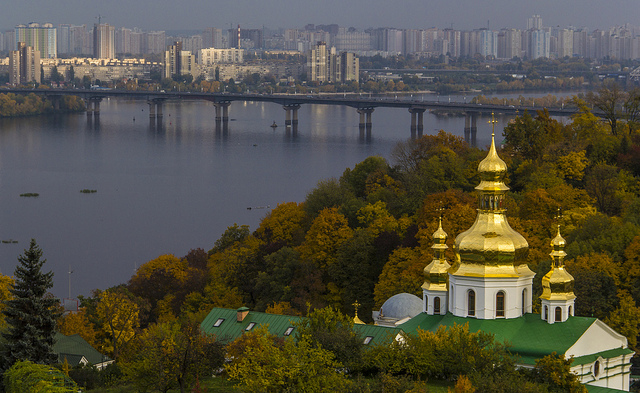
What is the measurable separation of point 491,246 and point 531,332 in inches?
35.7

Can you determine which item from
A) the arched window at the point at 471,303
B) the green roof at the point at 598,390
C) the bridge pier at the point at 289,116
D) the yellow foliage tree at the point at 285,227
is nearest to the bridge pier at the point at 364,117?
the bridge pier at the point at 289,116

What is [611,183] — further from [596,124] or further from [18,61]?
[18,61]

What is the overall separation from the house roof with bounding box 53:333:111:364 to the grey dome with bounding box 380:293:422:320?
3.44 metres

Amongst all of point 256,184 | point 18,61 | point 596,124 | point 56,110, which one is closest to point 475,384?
point 596,124

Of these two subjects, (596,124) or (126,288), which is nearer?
(126,288)

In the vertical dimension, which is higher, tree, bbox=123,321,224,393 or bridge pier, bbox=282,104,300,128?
bridge pier, bbox=282,104,300,128

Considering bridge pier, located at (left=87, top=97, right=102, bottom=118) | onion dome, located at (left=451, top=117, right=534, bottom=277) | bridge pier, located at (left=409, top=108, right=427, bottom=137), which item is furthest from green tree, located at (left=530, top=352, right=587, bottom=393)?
bridge pier, located at (left=87, top=97, right=102, bottom=118)

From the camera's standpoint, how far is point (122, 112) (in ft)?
225

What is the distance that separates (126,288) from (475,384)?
924 centimetres

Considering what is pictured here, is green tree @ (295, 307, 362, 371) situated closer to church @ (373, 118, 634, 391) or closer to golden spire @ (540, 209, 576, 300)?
church @ (373, 118, 634, 391)

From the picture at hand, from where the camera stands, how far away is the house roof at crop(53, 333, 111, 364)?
44.9ft

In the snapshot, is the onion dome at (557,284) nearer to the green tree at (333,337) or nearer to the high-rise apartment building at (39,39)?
the green tree at (333,337)

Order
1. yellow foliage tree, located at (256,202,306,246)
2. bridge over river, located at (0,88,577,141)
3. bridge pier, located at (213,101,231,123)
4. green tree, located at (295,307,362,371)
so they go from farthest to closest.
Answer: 1. bridge pier, located at (213,101,231,123)
2. bridge over river, located at (0,88,577,141)
3. yellow foliage tree, located at (256,202,306,246)
4. green tree, located at (295,307,362,371)

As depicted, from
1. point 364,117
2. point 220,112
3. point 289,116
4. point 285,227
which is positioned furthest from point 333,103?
point 285,227
